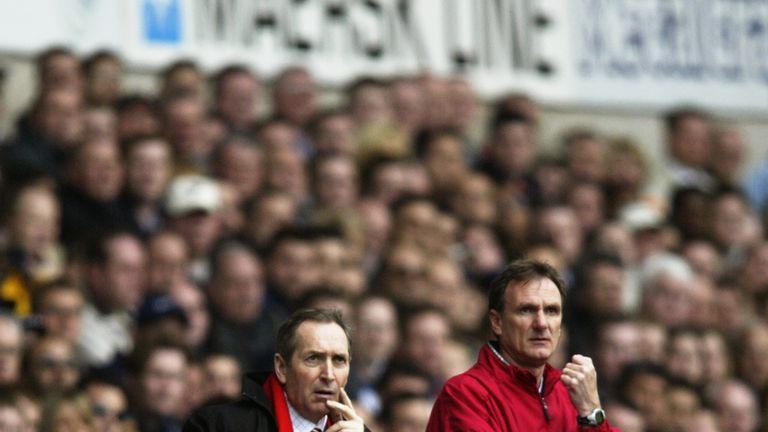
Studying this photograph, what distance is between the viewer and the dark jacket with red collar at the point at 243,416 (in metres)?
6.64

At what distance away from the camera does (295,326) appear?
22.0 feet

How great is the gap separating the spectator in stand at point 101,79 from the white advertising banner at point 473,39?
0.76m

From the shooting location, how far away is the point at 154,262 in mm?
10422

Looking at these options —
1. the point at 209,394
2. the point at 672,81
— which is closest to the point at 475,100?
the point at 672,81

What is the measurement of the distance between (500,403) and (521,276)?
46 cm

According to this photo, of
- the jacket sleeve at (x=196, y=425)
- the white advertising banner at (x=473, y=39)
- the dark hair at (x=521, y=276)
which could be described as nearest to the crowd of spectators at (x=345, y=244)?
the white advertising banner at (x=473, y=39)

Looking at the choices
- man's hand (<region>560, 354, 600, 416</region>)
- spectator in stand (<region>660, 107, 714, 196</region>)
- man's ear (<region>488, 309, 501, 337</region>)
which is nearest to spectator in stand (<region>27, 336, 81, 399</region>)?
man's ear (<region>488, 309, 501, 337</region>)

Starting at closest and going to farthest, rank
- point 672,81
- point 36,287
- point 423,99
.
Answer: point 36,287 < point 423,99 < point 672,81

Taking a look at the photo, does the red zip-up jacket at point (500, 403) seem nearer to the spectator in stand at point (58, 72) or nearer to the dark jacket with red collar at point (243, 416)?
the dark jacket with red collar at point (243, 416)

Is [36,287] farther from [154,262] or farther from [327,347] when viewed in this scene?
[327,347]

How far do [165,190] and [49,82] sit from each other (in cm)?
91

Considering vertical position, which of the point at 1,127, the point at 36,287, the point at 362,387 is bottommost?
the point at 362,387

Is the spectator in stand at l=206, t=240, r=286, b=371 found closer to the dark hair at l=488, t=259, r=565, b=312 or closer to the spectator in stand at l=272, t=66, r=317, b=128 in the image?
the spectator in stand at l=272, t=66, r=317, b=128

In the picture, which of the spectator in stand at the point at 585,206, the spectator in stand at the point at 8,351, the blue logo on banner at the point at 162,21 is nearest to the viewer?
the spectator in stand at the point at 8,351
